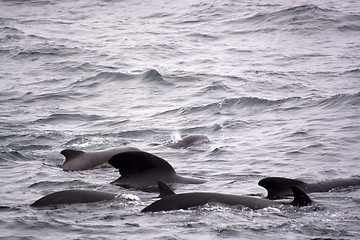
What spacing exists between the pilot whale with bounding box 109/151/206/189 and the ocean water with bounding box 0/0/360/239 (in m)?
0.26

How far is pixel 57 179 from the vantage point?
38.5ft

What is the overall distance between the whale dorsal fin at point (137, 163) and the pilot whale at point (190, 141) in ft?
10.00

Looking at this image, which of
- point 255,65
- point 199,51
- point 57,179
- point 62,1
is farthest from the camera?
point 62,1

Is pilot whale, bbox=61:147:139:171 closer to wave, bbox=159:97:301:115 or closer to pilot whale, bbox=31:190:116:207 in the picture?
pilot whale, bbox=31:190:116:207

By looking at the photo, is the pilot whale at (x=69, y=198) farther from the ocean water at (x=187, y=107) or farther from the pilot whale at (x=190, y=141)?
the pilot whale at (x=190, y=141)

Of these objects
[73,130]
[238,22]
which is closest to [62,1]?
[238,22]

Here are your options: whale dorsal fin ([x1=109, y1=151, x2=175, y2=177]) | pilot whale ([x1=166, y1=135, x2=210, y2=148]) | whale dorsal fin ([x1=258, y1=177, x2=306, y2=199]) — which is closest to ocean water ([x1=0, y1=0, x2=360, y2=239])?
pilot whale ([x1=166, y1=135, x2=210, y2=148])

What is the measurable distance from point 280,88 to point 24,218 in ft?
39.2

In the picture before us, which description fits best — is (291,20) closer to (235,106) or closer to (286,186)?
(235,106)

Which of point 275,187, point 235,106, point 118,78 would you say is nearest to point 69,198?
point 275,187

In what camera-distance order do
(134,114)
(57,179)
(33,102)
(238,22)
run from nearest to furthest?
(57,179)
(134,114)
(33,102)
(238,22)

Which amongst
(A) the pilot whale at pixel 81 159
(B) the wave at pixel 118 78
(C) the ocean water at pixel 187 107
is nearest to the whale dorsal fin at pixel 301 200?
(C) the ocean water at pixel 187 107

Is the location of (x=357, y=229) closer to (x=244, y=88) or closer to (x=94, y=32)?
(x=244, y=88)

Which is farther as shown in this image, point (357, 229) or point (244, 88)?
point (244, 88)
